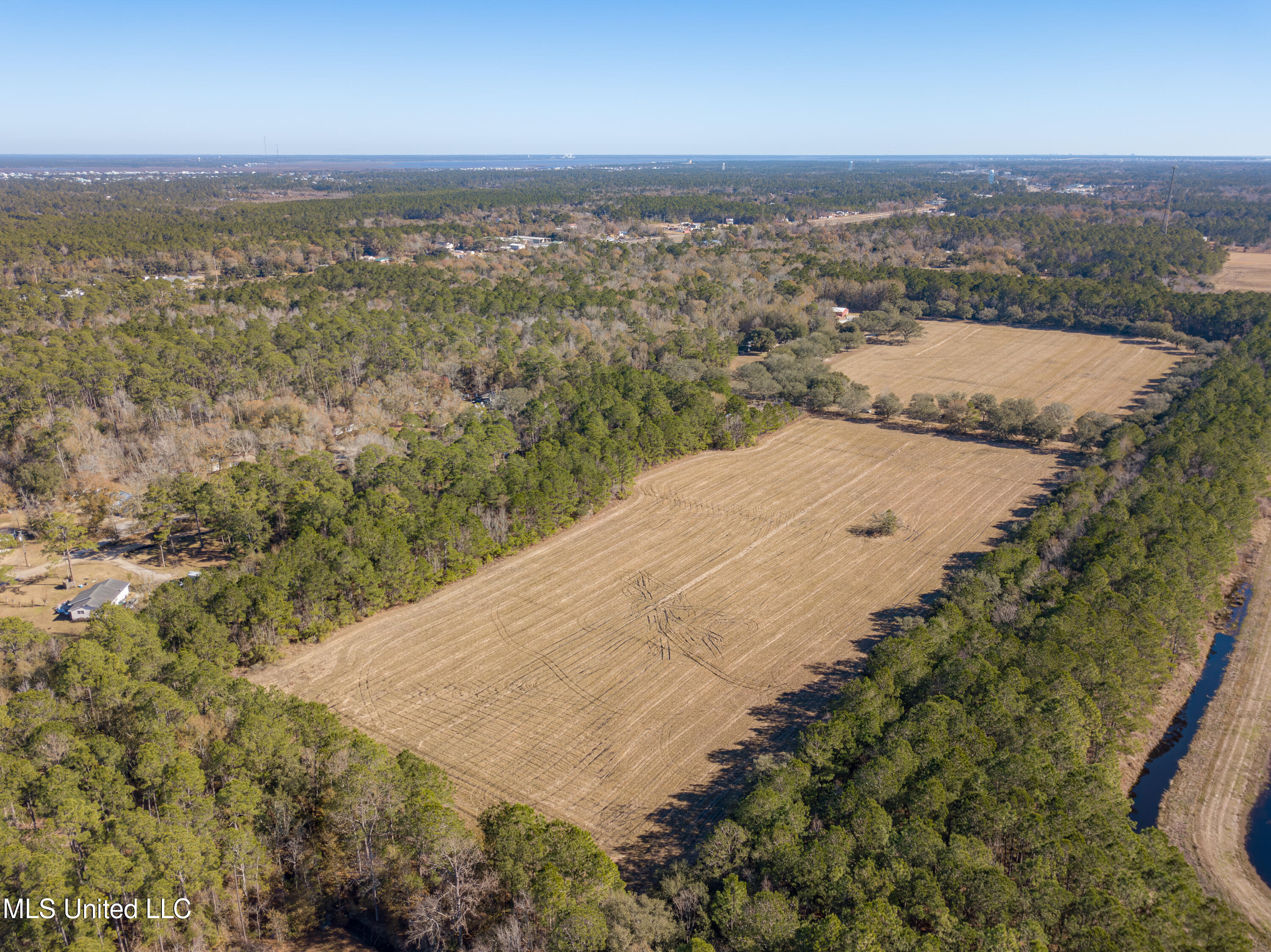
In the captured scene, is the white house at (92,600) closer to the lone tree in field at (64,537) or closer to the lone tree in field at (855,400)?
the lone tree in field at (64,537)

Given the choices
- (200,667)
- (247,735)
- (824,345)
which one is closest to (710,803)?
(247,735)

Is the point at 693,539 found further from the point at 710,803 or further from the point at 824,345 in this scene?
the point at 824,345

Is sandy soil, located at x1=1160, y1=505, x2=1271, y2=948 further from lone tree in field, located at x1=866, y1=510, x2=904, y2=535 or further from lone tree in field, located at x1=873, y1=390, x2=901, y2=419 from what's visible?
lone tree in field, located at x1=873, y1=390, x2=901, y2=419

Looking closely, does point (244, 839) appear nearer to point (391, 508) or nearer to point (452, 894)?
point (452, 894)

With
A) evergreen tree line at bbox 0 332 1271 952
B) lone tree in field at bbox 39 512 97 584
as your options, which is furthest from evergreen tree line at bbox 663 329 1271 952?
lone tree in field at bbox 39 512 97 584

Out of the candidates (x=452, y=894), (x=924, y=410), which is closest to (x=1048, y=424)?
(x=924, y=410)

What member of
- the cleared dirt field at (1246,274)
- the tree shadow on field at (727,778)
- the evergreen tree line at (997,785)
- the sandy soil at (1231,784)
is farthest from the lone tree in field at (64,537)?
the cleared dirt field at (1246,274)

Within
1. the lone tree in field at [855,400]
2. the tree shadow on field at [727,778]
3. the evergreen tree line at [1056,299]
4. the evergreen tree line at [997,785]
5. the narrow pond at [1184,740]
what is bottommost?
the narrow pond at [1184,740]
